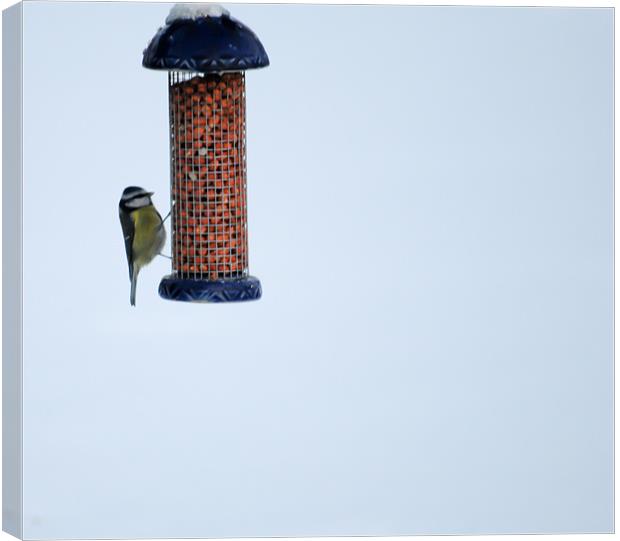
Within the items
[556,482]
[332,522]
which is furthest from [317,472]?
[556,482]

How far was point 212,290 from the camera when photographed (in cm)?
727

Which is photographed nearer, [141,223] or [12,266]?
[141,223]

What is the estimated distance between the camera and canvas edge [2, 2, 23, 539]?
7625 millimetres

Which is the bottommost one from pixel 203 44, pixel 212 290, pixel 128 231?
pixel 212 290

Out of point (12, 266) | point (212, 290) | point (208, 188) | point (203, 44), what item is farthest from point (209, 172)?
point (12, 266)

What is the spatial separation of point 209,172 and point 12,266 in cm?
95

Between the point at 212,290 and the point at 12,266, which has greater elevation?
the point at 12,266

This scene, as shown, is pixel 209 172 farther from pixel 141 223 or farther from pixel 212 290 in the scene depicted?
pixel 212 290

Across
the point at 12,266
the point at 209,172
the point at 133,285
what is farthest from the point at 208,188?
the point at 12,266

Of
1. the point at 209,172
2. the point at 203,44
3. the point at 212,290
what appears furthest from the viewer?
the point at 209,172

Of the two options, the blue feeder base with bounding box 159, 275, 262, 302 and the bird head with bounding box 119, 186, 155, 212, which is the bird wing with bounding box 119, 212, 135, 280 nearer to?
the bird head with bounding box 119, 186, 155, 212

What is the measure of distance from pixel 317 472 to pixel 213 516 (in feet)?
1.55

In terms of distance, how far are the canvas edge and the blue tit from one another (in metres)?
0.44

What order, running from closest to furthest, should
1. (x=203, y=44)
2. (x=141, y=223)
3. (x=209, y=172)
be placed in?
(x=203, y=44)
(x=209, y=172)
(x=141, y=223)
